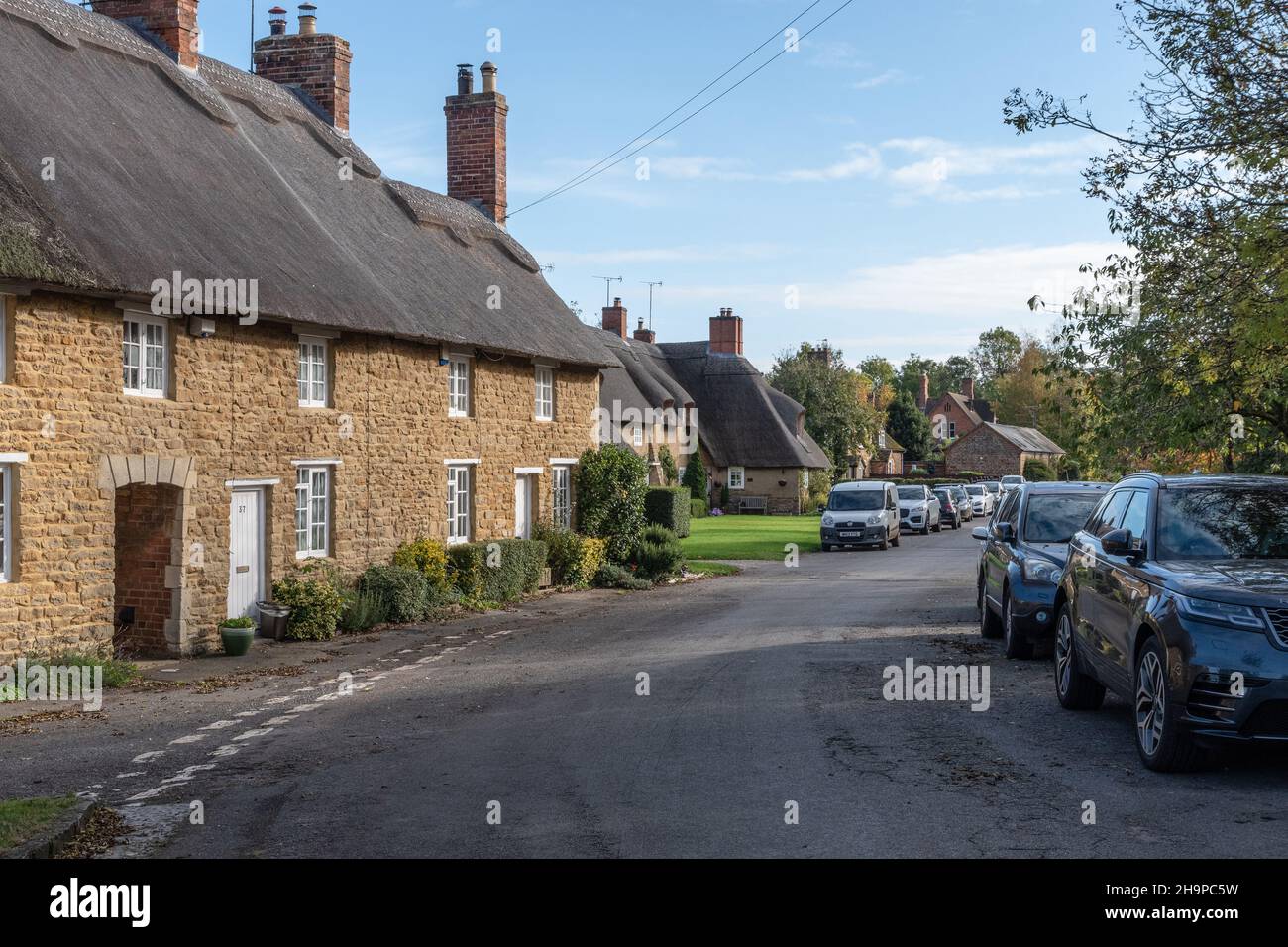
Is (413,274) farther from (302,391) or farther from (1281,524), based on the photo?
(1281,524)

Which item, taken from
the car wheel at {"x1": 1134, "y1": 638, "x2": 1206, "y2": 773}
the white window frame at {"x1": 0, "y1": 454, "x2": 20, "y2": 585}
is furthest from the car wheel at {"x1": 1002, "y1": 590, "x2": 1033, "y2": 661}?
the white window frame at {"x1": 0, "y1": 454, "x2": 20, "y2": 585}

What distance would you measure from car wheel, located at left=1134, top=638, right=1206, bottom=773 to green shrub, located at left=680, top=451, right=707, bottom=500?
50096mm

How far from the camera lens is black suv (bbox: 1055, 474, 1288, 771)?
7.11m

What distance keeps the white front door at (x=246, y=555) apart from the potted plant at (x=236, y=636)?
39.3 inches

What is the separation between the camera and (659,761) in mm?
8461

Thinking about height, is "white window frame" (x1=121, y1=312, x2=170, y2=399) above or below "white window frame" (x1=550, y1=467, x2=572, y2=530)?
above

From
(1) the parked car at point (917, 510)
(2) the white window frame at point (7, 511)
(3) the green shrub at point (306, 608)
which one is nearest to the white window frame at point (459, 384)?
(3) the green shrub at point (306, 608)

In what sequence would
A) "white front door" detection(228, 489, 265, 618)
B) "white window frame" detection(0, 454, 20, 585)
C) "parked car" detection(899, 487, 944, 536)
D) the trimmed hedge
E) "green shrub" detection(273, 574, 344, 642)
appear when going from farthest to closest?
"parked car" detection(899, 487, 944, 536)
the trimmed hedge
"green shrub" detection(273, 574, 344, 642)
"white front door" detection(228, 489, 265, 618)
"white window frame" detection(0, 454, 20, 585)

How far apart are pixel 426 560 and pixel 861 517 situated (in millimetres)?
20753

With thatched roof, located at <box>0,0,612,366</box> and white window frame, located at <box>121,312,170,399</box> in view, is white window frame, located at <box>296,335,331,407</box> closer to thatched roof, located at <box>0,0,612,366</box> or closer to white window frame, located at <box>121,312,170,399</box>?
thatched roof, located at <box>0,0,612,366</box>

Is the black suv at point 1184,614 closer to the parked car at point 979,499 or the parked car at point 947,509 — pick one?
the parked car at point 947,509

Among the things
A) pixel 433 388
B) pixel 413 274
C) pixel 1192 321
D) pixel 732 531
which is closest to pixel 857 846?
pixel 1192 321

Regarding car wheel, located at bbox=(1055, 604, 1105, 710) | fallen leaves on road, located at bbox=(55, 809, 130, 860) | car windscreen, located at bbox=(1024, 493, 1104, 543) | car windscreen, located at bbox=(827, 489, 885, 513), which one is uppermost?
car windscreen, located at bbox=(1024, 493, 1104, 543)

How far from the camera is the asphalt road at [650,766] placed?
6.49m
